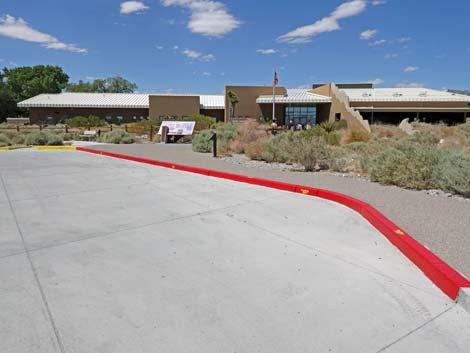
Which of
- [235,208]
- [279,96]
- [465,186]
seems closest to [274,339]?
[235,208]

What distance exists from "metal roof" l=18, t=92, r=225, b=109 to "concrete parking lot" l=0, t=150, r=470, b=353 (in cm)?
4891

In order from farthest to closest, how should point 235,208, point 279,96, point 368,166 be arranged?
point 279,96, point 368,166, point 235,208

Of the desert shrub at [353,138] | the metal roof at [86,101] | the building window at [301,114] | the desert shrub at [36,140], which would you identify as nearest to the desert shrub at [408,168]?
the desert shrub at [353,138]

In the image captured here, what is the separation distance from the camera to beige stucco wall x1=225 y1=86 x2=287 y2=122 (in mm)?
49469

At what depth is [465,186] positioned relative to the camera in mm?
7125

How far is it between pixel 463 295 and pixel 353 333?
49.2 inches

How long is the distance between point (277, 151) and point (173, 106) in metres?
41.5

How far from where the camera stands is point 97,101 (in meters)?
54.2

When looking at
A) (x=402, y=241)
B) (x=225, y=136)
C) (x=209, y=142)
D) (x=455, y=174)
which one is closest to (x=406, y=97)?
(x=225, y=136)

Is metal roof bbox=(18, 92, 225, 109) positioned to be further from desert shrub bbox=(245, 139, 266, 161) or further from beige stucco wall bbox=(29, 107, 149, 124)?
desert shrub bbox=(245, 139, 266, 161)

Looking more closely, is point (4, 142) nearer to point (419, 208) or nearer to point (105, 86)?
point (419, 208)

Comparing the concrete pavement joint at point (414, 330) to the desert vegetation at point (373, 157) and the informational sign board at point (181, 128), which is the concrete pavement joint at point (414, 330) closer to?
the desert vegetation at point (373, 157)

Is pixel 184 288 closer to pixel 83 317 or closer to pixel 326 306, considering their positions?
pixel 83 317

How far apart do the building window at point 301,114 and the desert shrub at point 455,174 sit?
38.9m
